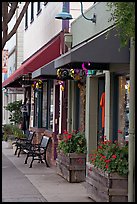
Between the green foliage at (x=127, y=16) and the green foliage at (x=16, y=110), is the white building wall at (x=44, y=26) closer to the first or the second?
the green foliage at (x=16, y=110)

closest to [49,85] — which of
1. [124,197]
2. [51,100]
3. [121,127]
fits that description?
[51,100]

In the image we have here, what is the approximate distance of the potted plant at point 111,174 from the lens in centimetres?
793

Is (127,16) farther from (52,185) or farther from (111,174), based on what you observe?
(52,185)

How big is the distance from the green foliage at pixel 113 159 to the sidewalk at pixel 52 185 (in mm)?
1156

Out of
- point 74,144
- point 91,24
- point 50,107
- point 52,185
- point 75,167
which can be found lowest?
point 52,185

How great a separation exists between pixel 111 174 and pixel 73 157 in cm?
353

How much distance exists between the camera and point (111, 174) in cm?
795

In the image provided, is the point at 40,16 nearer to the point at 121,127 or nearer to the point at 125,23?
the point at 121,127

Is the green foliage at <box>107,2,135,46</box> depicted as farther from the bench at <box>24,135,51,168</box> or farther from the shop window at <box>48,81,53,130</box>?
the shop window at <box>48,81,53,130</box>

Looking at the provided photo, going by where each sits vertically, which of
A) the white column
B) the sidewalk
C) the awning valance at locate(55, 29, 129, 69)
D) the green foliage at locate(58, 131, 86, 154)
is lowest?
the sidewalk

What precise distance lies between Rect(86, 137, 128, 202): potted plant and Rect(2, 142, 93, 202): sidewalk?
3.15 ft

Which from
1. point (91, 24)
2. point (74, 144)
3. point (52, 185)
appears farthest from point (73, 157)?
point (91, 24)

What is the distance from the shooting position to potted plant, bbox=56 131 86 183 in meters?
11.5

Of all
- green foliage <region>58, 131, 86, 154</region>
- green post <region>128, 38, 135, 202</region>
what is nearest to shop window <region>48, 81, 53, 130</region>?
green foliage <region>58, 131, 86, 154</region>
